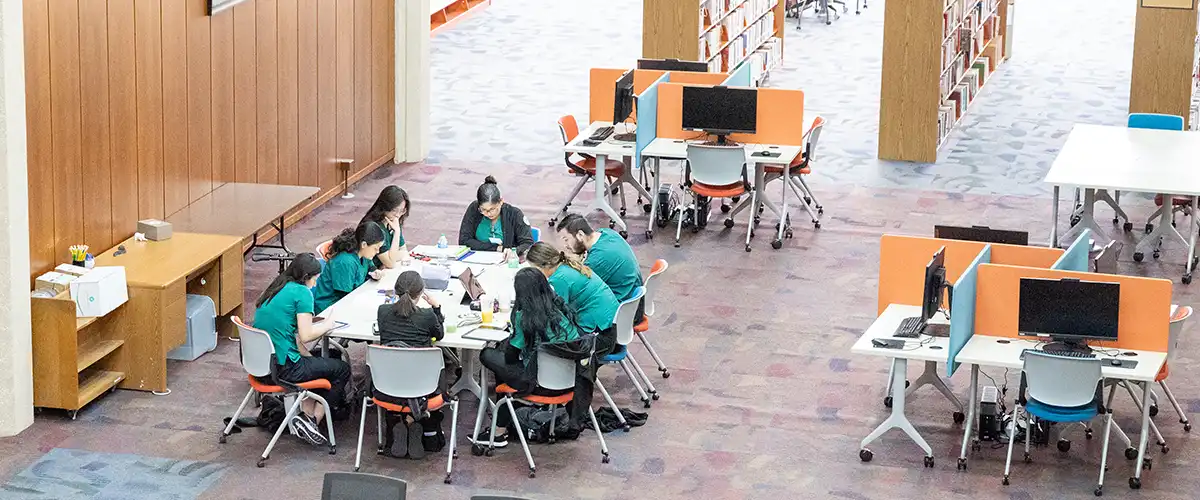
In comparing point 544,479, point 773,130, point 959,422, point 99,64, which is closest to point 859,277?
point 773,130

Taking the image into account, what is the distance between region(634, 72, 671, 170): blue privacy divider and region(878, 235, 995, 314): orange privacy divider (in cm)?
365

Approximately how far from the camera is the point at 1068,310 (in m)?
7.98

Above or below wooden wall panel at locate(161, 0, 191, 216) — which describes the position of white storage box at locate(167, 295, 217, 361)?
below

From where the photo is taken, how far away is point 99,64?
913cm

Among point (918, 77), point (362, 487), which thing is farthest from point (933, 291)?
point (918, 77)

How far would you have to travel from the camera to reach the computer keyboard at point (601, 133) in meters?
12.6

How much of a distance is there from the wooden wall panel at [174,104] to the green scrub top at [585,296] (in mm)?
3199

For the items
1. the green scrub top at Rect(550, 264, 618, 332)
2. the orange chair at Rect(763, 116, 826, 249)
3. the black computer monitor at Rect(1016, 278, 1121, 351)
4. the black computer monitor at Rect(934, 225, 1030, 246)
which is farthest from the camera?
the orange chair at Rect(763, 116, 826, 249)

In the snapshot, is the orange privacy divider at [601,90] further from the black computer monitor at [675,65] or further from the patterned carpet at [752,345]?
the patterned carpet at [752,345]

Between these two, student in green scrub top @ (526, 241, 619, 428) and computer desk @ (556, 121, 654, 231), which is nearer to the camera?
student in green scrub top @ (526, 241, 619, 428)

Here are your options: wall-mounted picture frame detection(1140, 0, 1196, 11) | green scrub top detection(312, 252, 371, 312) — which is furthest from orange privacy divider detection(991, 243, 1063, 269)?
wall-mounted picture frame detection(1140, 0, 1196, 11)

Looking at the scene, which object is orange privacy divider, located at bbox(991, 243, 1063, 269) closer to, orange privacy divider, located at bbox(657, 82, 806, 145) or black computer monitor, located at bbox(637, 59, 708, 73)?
orange privacy divider, located at bbox(657, 82, 806, 145)

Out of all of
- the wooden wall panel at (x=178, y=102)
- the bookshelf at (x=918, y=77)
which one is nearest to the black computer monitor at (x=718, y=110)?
the bookshelf at (x=918, y=77)

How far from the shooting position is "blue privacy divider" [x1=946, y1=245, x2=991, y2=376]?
7836 mm
